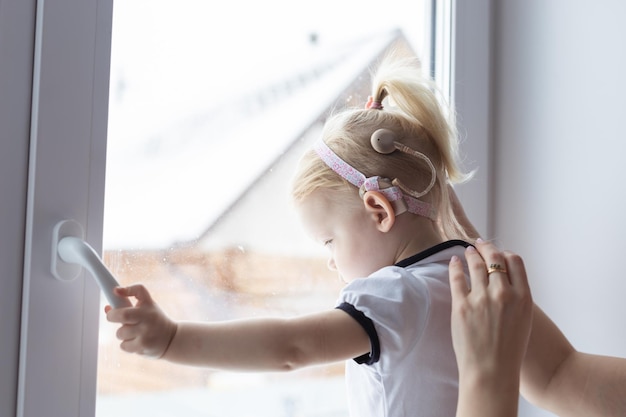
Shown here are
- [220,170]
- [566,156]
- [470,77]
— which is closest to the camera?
[220,170]

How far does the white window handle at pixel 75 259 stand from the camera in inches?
31.8

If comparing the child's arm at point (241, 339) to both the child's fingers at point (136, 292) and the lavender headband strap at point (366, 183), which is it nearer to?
the child's fingers at point (136, 292)

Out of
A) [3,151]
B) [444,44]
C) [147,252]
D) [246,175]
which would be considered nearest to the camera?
[3,151]

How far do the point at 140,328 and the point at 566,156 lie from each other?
0.79 meters

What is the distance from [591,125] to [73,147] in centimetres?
81

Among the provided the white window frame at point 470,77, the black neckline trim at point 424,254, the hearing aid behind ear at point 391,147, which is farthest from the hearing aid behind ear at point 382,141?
the white window frame at point 470,77

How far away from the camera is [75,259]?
852mm

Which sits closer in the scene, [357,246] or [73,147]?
[73,147]

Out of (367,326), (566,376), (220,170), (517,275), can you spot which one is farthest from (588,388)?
(220,170)

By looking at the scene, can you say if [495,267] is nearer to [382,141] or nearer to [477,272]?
[477,272]

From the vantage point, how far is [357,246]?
1.04 metres

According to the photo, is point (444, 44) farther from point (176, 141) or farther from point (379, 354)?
point (379, 354)

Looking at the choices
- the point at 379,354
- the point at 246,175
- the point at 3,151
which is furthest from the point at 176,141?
the point at 379,354

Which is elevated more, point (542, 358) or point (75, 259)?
point (75, 259)
